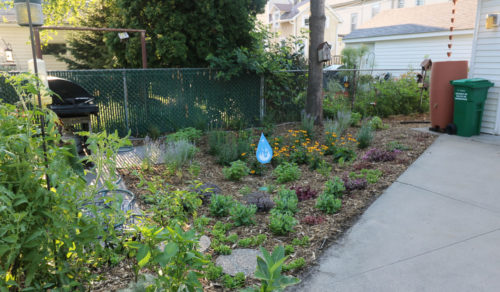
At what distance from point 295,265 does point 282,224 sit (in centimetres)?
60

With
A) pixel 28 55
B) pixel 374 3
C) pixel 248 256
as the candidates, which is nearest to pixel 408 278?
pixel 248 256

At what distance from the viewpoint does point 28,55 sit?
17438 millimetres

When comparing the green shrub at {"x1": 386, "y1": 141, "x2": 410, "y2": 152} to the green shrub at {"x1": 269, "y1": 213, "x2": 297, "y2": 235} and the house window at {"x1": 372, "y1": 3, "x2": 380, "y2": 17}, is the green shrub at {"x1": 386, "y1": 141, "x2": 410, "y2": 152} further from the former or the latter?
the house window at {"x1": 372, "y1": 3, "x2": 380, "y2": 17}

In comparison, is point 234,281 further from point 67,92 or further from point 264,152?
point 67,92

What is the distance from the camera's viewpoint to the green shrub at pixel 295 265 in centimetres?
290

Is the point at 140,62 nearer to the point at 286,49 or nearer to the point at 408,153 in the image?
the point at 286,49

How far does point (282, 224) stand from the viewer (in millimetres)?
3490

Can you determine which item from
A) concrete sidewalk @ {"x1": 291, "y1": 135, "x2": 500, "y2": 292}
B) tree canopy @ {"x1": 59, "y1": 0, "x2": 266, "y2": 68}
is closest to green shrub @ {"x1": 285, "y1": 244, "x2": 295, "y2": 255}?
concrete sidewalk @ {"x1": 291, "y1": 135, "x2": 500, "y2": 292}

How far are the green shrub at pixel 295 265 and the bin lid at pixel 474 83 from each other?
19.7ft

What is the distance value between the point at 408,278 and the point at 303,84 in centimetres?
→ 740

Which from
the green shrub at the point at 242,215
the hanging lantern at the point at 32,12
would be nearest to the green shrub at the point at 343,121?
the green shrub at the point at 242,215

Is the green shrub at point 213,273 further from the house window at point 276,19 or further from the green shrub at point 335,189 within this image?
the house window at point 276,19

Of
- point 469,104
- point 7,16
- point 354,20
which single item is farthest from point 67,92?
point 354,20

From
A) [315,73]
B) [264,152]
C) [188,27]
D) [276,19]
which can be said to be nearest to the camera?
[264,152]
